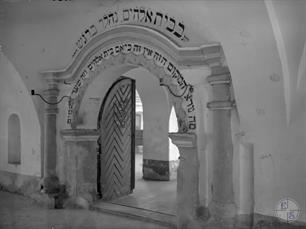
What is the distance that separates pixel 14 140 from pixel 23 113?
1139 mm

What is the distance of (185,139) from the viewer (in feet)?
16.6

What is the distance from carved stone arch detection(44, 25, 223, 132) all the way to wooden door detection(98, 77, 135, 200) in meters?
0.79

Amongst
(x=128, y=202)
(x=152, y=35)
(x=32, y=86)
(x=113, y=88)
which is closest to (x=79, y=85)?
(x=113, y=88)

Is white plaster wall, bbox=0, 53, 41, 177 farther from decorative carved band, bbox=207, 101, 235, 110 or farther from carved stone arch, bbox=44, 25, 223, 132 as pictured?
decorative carved band, bbox=207, 101, 235, 110

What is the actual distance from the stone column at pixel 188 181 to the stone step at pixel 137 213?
0.36m

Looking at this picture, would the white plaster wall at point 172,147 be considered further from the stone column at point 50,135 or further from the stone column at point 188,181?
the stone column at point 188,181

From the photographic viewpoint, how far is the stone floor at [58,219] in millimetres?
5539

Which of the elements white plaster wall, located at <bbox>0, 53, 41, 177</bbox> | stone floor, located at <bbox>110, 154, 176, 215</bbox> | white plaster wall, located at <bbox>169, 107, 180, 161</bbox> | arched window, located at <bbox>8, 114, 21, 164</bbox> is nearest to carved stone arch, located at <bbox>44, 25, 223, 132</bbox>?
white plaster wall, located at <bbox>0, 53, 41, 177</bbox>

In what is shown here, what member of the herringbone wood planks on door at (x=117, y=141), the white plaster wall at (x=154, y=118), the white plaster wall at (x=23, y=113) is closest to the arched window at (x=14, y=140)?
the white plaster wall at (x=23, y=113)

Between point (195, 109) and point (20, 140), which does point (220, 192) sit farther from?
point (20, 140)

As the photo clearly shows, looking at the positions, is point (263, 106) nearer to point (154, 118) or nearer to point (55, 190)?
point (55, 190)

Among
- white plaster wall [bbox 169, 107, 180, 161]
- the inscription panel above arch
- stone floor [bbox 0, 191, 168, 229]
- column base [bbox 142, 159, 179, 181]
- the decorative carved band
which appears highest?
the inscription panel above arch

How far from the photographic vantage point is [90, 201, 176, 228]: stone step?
18.3 feet

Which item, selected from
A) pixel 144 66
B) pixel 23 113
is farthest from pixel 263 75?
pixel 23 113
